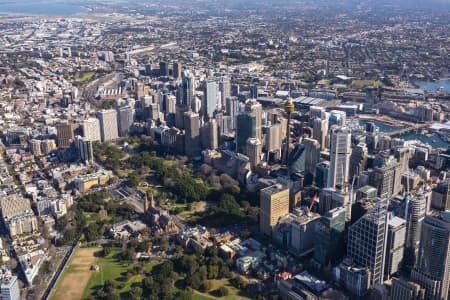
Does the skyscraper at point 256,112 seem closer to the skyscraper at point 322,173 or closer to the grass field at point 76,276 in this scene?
the skyscraper at point 322,173

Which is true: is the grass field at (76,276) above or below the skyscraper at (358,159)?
below

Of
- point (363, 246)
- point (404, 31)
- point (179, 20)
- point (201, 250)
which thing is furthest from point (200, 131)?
point (179, 20)

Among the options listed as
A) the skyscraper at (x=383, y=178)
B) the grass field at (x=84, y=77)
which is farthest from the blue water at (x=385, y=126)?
the grass field at (x=84, y=77)

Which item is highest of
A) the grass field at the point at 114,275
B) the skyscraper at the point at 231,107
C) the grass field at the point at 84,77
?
the skyscraper at the point at 231,107

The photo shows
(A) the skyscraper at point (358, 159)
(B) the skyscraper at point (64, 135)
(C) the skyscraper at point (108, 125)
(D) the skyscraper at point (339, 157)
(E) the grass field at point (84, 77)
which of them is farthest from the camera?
(E) the grass field at point (84, 77)

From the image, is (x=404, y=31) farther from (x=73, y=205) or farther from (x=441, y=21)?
(x=73, y=205)

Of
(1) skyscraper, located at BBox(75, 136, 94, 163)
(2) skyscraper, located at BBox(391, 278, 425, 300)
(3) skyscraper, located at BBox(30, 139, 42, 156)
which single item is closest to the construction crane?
(2) skyscraper, located at BBox(391, 278, 425, 300)
